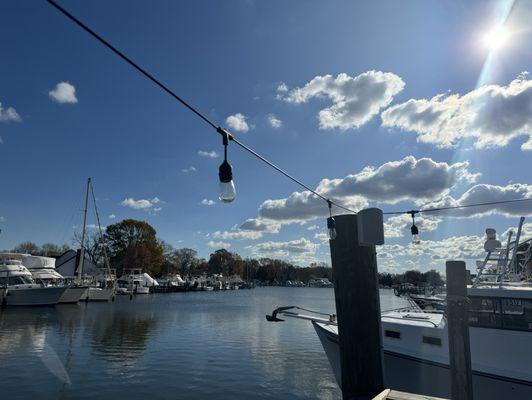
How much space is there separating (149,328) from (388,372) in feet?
76.6

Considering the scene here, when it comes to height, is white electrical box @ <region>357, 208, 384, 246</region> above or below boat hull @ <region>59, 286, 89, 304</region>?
above

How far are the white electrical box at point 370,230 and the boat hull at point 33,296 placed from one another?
51966mm

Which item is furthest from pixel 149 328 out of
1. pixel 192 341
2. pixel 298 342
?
pixel 298 342

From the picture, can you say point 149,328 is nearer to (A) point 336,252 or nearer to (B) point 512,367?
(B) point 512,367

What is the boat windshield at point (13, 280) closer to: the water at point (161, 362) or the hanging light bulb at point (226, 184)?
the water at point (161, 362)

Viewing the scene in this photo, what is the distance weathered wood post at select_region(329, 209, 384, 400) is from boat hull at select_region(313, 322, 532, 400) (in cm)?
543

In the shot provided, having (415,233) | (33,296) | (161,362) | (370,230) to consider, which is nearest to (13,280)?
(33,296)

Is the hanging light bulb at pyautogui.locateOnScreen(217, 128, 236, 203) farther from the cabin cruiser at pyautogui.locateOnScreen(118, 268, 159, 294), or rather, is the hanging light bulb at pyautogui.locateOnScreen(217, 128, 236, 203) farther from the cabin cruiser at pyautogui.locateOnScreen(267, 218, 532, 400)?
the cabin cruiser at pyautogui.locateOnScreen(118, 268, 159, 294)

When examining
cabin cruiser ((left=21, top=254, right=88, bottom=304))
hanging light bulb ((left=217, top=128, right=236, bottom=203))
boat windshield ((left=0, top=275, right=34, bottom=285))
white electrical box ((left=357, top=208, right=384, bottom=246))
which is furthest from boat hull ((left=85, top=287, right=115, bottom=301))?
white electrical box ((left=357, top=208, right=384, bottom=246))

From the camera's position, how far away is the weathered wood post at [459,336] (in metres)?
5.73

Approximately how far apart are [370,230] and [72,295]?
55.0 m

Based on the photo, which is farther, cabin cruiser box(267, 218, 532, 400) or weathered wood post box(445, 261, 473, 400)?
cabin cruiser box(267, 218, 532, 400)

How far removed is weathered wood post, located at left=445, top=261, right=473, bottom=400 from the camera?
5730mm

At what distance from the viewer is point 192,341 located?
25750 millimetres
